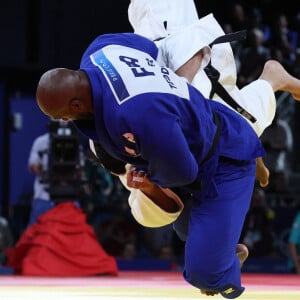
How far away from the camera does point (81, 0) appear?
45.2 feet

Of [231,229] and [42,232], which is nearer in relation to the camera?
[231,229]

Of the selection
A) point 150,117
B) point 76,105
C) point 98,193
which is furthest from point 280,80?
point 98,193

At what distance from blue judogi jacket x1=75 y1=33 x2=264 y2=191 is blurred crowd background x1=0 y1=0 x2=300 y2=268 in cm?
647

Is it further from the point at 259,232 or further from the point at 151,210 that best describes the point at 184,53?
the point at 259,232

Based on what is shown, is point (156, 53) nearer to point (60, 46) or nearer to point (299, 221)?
point (299, 221)

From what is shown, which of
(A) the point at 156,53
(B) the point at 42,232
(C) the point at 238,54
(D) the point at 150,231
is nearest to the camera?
(A) the point at 156,53

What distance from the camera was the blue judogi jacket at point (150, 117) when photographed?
3.65 m

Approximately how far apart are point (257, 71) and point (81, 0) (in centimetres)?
354

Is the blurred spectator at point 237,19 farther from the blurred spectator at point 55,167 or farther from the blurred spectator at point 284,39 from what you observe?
the blurred spectator at point 55,167

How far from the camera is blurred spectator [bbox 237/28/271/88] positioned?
37.5 feet

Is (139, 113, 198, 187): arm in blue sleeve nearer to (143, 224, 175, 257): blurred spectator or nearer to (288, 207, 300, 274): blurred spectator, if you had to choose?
(288, 207, 300, 274): blurred spectator

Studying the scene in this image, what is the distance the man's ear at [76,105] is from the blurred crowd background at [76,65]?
680 cm

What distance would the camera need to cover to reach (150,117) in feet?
12.0

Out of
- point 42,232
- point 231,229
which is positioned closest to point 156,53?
point 231,229
